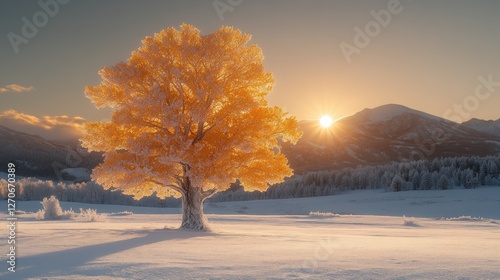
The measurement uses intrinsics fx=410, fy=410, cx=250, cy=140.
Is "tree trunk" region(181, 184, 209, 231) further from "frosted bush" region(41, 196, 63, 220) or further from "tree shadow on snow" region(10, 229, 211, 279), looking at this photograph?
"frosted bush" region(41, 196, 63, 220)

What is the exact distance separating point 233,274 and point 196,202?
477 inches

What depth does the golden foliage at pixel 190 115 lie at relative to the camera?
1786cm

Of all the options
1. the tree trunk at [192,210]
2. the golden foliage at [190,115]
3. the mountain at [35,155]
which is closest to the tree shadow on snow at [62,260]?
the golden foliage at [190,115]

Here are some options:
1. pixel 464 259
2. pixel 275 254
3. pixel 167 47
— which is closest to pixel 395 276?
pixel 464 259

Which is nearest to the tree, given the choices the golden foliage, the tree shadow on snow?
the golden foliage

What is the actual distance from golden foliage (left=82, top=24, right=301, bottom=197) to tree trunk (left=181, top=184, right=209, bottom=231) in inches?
46.1

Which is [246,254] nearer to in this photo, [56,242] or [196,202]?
[56,242]

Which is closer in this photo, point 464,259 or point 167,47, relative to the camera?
point 464,259

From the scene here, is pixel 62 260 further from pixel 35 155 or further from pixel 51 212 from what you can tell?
pixel 35 155

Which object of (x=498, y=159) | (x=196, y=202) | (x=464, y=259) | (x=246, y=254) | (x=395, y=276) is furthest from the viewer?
(x=498, y=159)

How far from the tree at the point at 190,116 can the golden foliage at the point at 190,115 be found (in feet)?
0.14

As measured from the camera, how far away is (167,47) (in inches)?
722

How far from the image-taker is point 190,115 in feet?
58.8

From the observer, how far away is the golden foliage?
17.9m
